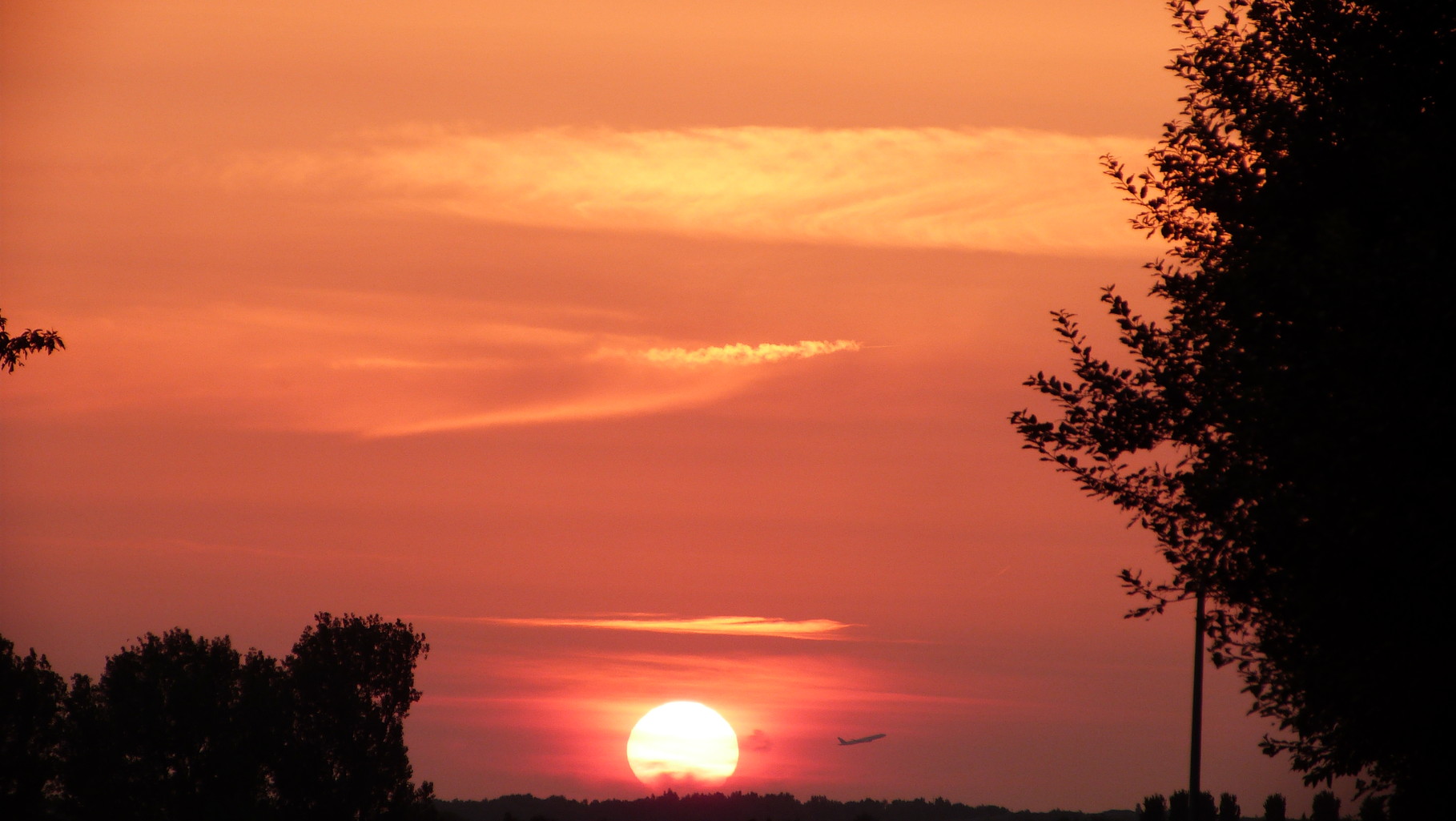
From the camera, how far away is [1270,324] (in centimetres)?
1956

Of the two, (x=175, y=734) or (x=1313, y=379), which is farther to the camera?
(x=175, y=734)

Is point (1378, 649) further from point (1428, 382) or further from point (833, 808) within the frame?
point (833, 808)

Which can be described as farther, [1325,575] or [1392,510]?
[1325,575]

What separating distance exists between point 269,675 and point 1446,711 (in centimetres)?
7859

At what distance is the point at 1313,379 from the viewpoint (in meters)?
18.1


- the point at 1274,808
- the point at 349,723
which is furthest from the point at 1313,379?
the point at 349,723

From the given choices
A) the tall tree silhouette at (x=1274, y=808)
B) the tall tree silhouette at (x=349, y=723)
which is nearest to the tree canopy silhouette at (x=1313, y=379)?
the tall tree silhouette at (x=1274, y=808)

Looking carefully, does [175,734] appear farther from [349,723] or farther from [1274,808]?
[1274,808]

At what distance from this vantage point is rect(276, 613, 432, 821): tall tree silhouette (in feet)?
266

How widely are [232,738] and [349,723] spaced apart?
24.7 feet

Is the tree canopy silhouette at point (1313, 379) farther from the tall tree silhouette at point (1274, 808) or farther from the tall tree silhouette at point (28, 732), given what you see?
the tall tree silhouette at point (28, 732)

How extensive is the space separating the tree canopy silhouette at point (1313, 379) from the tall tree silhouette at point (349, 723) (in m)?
66.4

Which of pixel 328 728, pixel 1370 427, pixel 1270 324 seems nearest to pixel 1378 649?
pixel 1370 427

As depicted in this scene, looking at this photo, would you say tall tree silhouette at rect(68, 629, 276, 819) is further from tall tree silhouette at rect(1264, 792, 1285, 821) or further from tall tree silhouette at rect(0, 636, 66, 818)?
tall tree silhouette at rect(1264, 792, 1285, 821)
